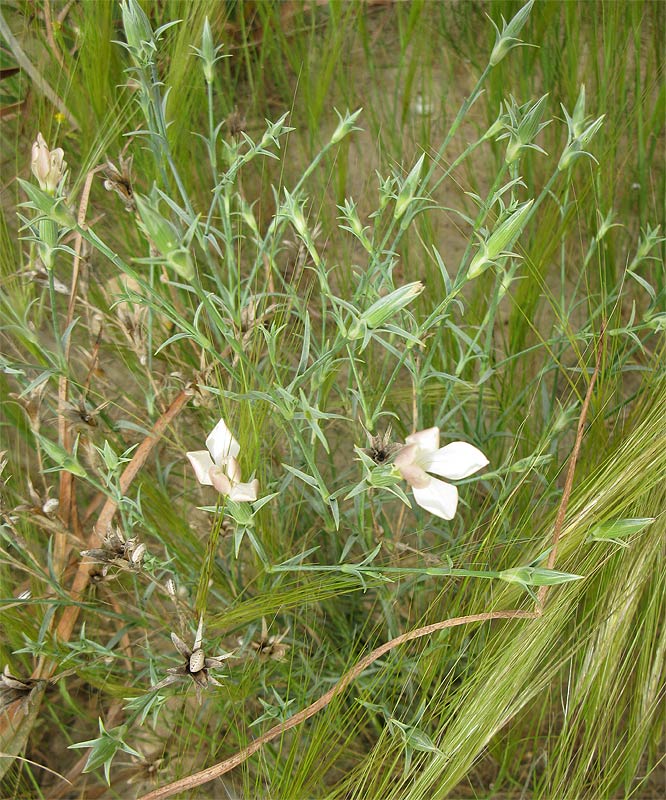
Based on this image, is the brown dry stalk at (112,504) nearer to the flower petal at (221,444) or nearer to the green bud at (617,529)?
the flower petal at (221,444)

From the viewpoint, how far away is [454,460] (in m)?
0.50

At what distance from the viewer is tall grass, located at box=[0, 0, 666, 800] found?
596mm

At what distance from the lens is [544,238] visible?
0.82 metres

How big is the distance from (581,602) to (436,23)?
967 millimetres

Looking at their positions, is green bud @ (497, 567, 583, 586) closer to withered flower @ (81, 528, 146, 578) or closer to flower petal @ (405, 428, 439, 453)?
flower petal @ (405, 428, 439, 453)

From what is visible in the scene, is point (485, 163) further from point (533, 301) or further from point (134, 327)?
point (134, 327)

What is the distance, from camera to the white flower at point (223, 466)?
0.52 m

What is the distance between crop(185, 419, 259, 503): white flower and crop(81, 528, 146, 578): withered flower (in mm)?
94

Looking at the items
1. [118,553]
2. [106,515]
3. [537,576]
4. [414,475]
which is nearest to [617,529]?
[537,576]

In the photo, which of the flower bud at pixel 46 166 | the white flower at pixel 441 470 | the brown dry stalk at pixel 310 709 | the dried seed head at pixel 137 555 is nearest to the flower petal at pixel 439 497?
the white flower at pixel 441 470

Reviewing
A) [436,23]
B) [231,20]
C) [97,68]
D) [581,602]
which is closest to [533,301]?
[581,602]

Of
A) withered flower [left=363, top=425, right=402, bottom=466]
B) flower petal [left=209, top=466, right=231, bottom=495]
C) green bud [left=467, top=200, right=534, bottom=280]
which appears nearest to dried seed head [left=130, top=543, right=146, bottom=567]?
flower petal [left=209, top=466, right=231, bottom=495]

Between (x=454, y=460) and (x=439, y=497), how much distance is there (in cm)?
3

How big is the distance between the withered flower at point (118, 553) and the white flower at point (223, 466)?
0.31 feet
